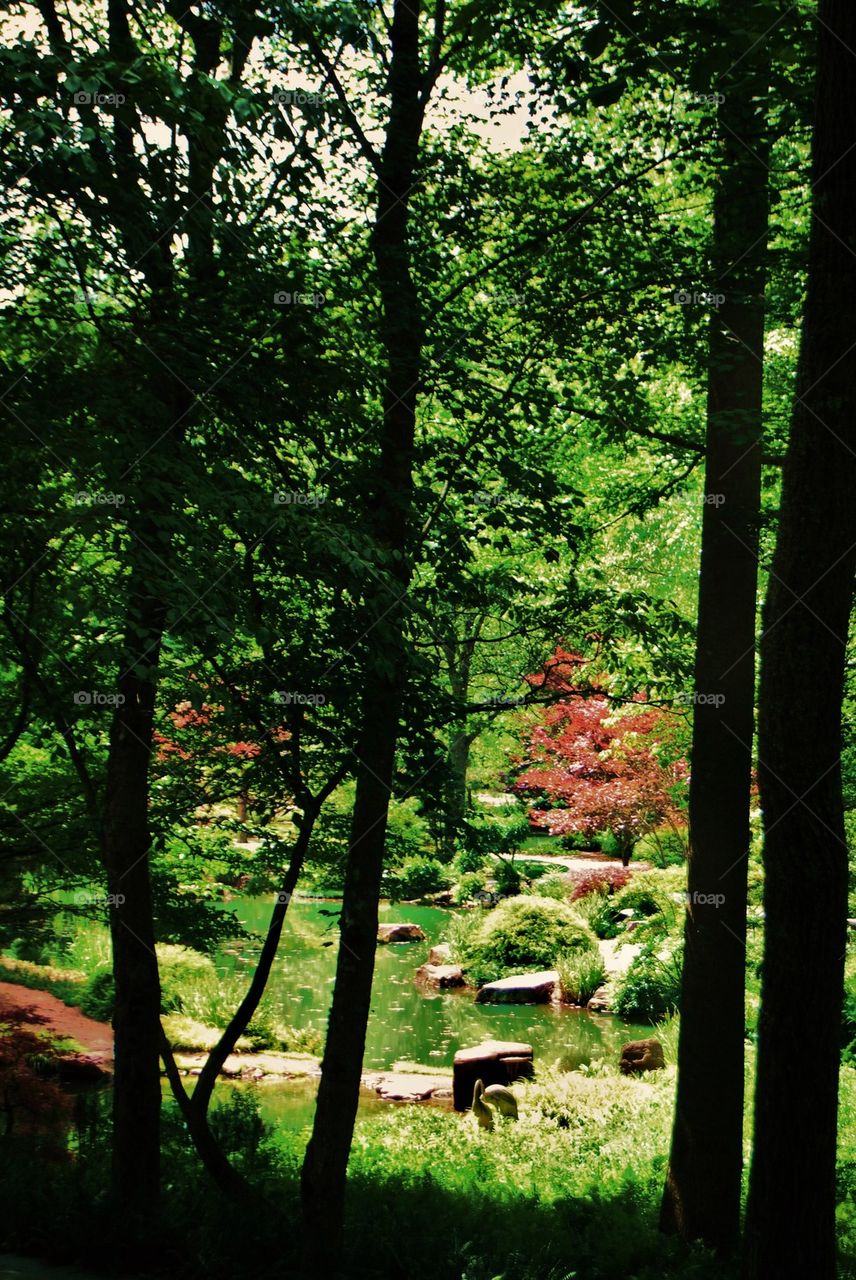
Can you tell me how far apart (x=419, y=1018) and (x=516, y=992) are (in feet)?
5.29

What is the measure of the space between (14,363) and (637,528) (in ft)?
26.9

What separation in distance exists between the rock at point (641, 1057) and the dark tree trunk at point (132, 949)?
6645mm

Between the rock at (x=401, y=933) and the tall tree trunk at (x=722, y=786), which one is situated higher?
the tall tree trunk at (x=722, y=786)

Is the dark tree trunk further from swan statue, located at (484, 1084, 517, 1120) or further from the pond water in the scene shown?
the pond water

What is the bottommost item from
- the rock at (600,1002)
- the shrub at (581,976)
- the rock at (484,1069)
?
the rock at (484,1069)

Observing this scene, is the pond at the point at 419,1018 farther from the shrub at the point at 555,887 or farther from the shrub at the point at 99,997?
the shrub at the point at 555,887

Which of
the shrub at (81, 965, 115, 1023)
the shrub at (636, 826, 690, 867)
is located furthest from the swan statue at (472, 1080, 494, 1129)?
the shrub at (636, 826, 690, 867)

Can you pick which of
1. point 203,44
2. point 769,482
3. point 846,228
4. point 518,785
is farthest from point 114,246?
point 518,785

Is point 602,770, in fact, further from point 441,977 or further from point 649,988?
point 649,988

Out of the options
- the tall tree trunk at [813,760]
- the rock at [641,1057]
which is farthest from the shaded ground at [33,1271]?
the rock at [641,1057]

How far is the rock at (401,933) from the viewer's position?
1820cm

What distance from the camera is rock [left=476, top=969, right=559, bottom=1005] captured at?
14.3 meters

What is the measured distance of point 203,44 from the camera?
545cm

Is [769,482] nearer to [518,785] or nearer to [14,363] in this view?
[14,363]
